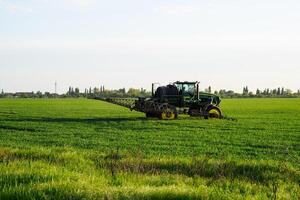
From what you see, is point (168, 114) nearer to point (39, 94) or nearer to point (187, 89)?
point (187, 89)

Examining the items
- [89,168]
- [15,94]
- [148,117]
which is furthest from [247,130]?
[15,94]

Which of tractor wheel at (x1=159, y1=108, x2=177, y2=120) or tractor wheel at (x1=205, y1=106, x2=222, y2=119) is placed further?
tractor wheel at (x1=205, y1=106, x2=222, y2=119)

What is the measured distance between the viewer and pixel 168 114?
33.9 m

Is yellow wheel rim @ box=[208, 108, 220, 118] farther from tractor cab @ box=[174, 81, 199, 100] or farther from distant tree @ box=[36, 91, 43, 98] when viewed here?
distant tree @ box=[36, 91, 43, 98]

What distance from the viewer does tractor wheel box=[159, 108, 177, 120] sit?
110 ft

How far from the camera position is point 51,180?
31.9 feet

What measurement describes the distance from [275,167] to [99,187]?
5350mm

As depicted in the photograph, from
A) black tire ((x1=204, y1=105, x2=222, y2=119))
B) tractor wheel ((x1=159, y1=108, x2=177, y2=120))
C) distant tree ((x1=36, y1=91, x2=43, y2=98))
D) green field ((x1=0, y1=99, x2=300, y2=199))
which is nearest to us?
green field ((x1=0, y1=99, x2=300, y2=199))

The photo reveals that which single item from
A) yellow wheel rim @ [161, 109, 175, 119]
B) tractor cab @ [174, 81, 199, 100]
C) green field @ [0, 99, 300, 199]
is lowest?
green field @ [0, 99, 300, 199]

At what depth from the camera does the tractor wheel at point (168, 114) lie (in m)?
33.7

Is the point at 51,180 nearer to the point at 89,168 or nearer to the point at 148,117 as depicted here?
the point at 89,168

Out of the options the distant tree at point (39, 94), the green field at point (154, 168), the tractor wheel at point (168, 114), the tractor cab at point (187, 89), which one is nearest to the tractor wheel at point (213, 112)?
the tractor cab at point (187, 89)

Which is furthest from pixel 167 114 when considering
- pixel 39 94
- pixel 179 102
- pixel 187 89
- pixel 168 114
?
pixel 39 94

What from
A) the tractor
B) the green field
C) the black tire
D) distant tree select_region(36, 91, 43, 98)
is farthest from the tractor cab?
distant tree select_region(36, 91, 43, 98)
